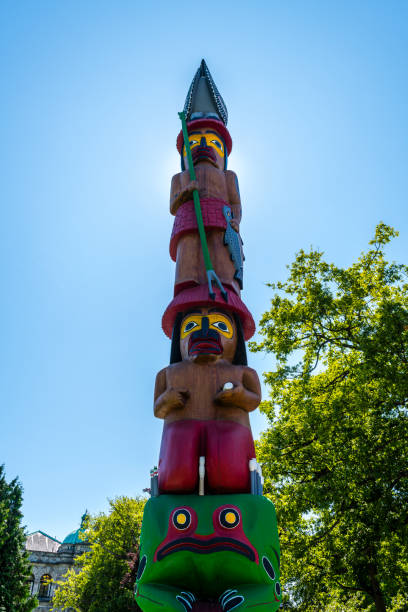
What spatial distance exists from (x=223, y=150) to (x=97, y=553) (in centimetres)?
2431

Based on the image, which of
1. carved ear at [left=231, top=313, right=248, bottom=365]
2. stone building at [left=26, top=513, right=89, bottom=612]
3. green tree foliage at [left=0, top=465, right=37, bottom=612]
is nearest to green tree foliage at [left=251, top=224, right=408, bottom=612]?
carved ear at [left=231, top=313, right=248, bottom=365]

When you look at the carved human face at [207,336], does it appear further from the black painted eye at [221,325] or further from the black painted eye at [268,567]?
the black painted eye at [268,567]

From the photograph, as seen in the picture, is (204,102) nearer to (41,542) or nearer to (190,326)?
(190,326)

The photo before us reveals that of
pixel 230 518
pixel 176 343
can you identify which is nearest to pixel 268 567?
pixel 230 518

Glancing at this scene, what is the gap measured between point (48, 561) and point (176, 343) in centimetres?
4519

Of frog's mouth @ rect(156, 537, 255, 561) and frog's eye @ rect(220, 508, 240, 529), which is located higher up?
frog's eye @ rect(220, 508, 240, 529)

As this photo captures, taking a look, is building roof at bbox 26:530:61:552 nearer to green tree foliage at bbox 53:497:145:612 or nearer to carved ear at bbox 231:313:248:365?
green tree foliage at bbox 53:497:145:612

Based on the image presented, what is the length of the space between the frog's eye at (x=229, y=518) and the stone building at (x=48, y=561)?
40454mm

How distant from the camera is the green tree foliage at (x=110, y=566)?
22.8 meters

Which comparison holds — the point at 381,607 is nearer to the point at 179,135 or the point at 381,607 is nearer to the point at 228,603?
the point at 228,603

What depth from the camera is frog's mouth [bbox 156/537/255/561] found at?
612cm

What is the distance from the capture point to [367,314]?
47.9 ft

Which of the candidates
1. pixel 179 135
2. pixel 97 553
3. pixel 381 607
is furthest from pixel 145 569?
pixel 97 553

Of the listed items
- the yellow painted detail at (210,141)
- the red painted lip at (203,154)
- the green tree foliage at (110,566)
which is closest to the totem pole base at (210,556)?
the red painted lip at (203,154)
